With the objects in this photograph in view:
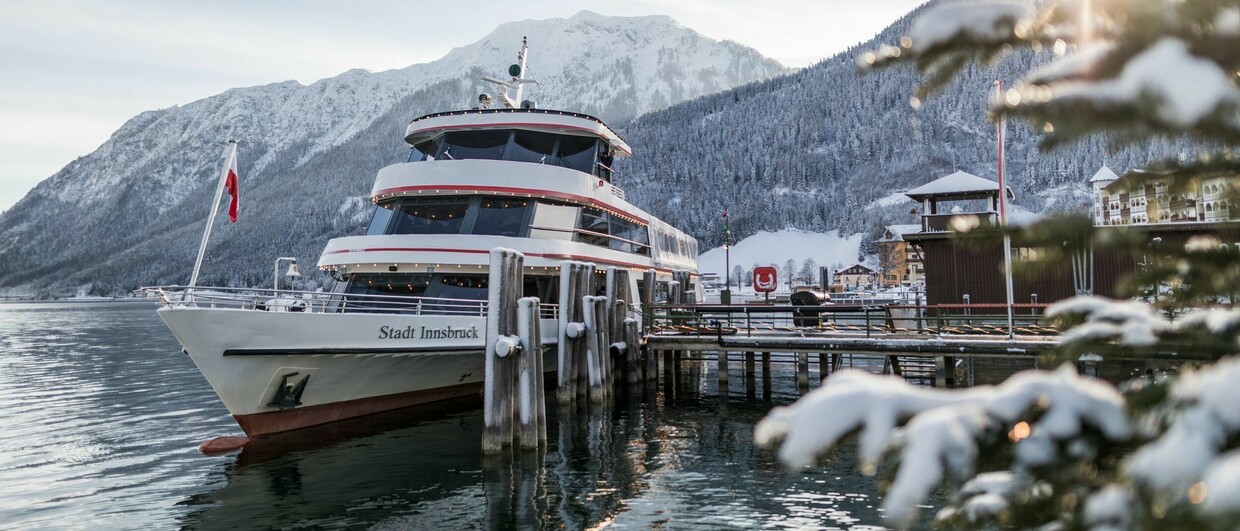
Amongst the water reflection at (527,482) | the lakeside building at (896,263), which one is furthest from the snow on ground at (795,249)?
the water reflection at (527,482)

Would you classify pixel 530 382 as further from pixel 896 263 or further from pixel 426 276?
pixel 896 263

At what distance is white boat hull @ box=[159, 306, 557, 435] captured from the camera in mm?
11461

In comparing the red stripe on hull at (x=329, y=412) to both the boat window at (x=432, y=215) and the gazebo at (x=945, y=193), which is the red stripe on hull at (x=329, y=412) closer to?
the boat window at (x=432, y=215)

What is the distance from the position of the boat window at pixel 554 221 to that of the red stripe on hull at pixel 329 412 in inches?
164

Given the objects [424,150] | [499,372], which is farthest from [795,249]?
[499,372]

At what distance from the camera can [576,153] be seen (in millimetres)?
19703

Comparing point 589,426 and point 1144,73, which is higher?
point 1144,73

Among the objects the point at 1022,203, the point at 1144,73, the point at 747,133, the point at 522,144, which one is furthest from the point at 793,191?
the point at 1144,73

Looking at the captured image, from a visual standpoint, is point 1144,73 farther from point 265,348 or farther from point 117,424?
point 117,424

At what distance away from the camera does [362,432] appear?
1331 cm

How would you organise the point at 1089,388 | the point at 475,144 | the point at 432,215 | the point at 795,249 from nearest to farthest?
the point at 1089,388
the point at 432,215
the point at 475,144
the point at 795,249

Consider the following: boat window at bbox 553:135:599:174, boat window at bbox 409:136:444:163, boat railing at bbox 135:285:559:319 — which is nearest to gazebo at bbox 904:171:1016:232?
boat window at bbox 553:135:599:174

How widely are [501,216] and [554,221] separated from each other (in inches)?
56.1

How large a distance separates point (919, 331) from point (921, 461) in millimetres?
16282
